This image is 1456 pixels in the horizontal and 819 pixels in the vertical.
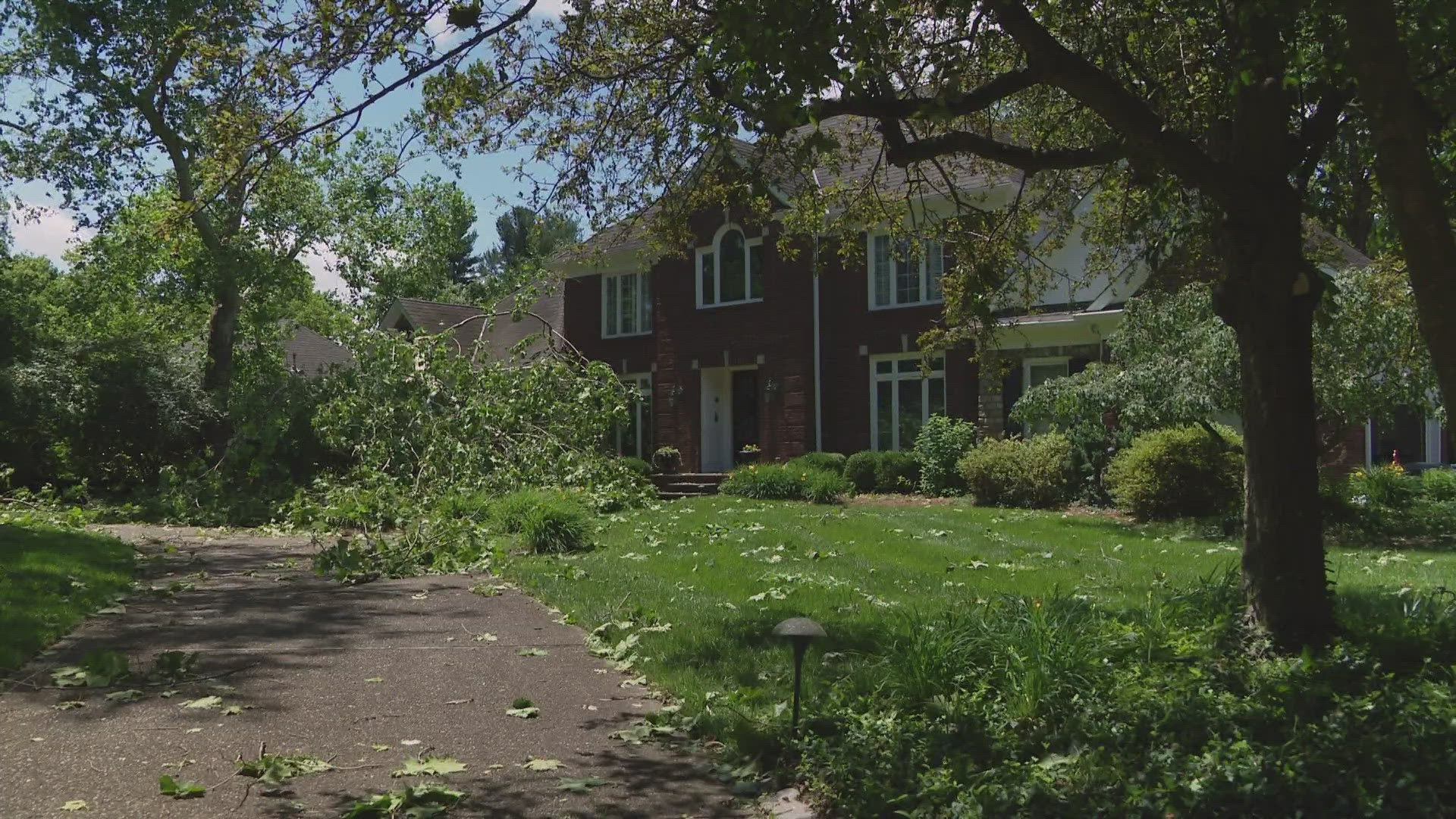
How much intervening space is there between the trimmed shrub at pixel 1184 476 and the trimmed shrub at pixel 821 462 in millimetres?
5976

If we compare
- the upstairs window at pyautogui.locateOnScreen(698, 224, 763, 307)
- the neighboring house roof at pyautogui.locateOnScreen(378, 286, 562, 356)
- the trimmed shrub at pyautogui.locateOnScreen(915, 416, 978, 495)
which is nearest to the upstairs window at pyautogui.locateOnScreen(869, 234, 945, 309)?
the upstairs window at pyautogui.locateOnScreen(698, 224, 763, 307)

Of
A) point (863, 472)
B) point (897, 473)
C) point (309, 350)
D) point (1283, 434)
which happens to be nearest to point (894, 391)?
point (863, 472)

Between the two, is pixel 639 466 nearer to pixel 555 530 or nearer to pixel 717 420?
pixel 717 420

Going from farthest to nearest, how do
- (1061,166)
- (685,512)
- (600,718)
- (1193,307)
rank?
(685,512), (1193,307), (1061,166), (600,718)

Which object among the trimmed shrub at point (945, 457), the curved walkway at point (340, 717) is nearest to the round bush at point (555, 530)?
the curved walkway at point (340, 717)

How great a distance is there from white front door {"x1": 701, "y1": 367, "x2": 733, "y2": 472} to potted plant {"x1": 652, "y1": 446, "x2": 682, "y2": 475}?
23.8 inches

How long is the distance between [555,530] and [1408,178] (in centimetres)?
976

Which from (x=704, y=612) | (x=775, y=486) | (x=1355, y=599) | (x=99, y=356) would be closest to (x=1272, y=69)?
(x=1355, y=599)

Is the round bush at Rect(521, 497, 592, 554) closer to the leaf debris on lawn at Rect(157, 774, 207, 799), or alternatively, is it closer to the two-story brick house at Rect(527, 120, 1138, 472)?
the leaf debris on lawn at Rect(157, 774, 207, 799)

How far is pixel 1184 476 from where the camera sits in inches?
590

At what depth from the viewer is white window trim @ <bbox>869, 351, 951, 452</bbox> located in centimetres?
2136

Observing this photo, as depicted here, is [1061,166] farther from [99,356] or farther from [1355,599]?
[99,356]

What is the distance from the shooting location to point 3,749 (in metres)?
4.97

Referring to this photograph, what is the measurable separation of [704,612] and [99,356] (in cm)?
1762
